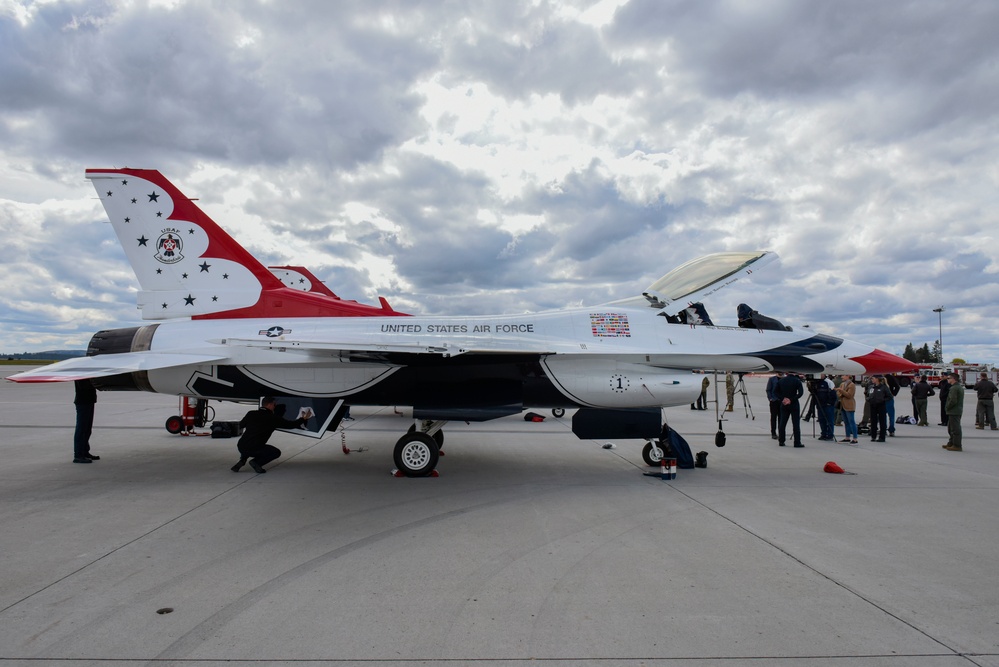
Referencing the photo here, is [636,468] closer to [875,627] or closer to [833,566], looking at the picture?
[833,566]

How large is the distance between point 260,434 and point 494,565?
5128 mm

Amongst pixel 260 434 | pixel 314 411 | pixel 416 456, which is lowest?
pixel 416 456

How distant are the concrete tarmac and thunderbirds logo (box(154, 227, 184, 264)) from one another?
10.6ft

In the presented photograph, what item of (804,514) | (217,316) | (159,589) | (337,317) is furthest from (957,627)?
Result: (217,316)

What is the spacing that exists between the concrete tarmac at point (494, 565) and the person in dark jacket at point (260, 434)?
Answer: 0.26m

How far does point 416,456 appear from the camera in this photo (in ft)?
25.5

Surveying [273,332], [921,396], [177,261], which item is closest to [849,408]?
[921,396]

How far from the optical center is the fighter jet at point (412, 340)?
7.98 meters

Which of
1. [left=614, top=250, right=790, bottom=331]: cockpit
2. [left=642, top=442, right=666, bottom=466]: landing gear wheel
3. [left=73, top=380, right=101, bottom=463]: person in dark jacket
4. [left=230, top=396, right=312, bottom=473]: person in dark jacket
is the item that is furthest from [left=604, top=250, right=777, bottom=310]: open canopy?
[left=73, top=380, right=101, bottom=463]: person in dark jacket

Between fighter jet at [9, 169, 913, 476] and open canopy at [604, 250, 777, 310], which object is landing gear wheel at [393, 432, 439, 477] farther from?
open canopy at [604, 250, 777, 310]

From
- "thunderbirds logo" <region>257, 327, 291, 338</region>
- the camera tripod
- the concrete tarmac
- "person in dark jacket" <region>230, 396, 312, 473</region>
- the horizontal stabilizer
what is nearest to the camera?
the concrete tarmac

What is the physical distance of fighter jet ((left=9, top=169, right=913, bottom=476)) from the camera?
798 cm

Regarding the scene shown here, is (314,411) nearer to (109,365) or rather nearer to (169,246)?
(109,365)

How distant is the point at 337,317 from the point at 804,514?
22.4ft
